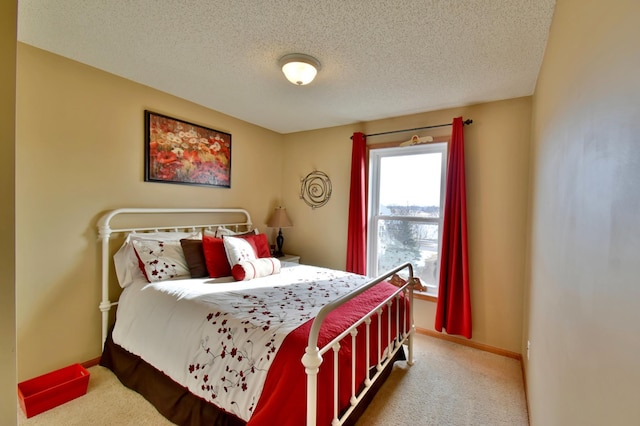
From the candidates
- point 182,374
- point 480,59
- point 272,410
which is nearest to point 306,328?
point 272,410

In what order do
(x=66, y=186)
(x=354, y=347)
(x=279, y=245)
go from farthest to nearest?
(x=279, y=245) → (x=66, y=186) → (x=354, y=347)

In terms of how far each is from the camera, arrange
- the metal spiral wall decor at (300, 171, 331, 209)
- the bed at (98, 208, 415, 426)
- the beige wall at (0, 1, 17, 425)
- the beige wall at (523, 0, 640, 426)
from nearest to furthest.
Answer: the beige wall at (523, 0, 640, 426) → the beige wall at (0, 1, 17, 425) → the bed at (98, 208, 415, 426) → the metal spiral wall decor at (300, 171, 331, 209)

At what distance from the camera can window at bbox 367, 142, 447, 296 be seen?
9.82 feet

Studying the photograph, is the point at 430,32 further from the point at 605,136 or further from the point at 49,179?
the point at 49,179

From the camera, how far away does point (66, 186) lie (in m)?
2.10

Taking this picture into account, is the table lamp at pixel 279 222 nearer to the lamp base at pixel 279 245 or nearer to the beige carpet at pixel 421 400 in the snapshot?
the lamp base at pixel 279 245

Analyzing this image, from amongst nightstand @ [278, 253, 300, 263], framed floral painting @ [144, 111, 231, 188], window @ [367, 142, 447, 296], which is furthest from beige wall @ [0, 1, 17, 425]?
window @ [367, 142, 447, 296]

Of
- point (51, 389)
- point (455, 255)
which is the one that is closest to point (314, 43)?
point (455, 255)

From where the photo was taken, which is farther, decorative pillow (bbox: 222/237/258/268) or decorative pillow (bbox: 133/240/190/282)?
decorative pillow (bbox: 222/237/258/268)

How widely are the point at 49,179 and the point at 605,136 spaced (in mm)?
2982

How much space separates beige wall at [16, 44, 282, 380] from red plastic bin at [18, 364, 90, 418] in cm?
13

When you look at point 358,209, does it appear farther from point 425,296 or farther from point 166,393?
point 166,393

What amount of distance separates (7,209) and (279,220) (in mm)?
2900

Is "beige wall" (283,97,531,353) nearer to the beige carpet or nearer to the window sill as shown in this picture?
the window sill
